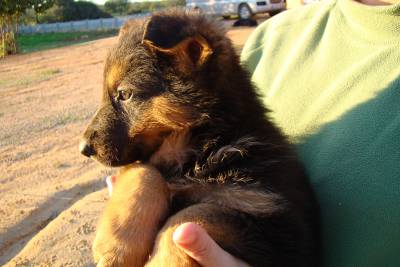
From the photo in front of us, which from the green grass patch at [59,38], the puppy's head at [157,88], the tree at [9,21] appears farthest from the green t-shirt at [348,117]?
the green grass patch at [59,38]

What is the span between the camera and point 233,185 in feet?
6.89

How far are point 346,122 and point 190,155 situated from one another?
708 mm

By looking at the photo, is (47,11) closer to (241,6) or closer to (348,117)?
(241,6)

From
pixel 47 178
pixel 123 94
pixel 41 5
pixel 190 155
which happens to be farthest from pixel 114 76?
pixel 41 5

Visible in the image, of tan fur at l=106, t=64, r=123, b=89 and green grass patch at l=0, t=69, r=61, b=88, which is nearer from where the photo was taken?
tan fur at l=106, t=64, r=123, b=89

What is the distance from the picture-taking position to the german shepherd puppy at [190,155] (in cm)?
200

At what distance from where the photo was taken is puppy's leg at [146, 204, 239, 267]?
1895 mm

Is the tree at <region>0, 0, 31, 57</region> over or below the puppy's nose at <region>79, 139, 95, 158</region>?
below

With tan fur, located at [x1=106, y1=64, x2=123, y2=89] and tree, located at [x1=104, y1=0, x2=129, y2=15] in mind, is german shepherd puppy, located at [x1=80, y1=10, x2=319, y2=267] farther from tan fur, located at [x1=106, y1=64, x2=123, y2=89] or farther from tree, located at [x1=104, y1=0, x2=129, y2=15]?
tree, located at [x1=104, y1=0, x2=129, y2=15]

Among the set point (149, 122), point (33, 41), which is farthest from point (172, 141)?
point (33, 41)

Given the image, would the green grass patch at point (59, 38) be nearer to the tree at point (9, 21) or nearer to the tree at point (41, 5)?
the tree at point (41, 5)

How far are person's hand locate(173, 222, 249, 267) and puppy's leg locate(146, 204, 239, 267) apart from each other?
2.9 inches

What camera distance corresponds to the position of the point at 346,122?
2.25m

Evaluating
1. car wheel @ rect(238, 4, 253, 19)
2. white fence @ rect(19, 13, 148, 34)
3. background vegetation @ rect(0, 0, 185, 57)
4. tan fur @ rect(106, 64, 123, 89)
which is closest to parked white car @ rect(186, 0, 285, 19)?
car wheel @ rect(238, 4, 253, 19)
